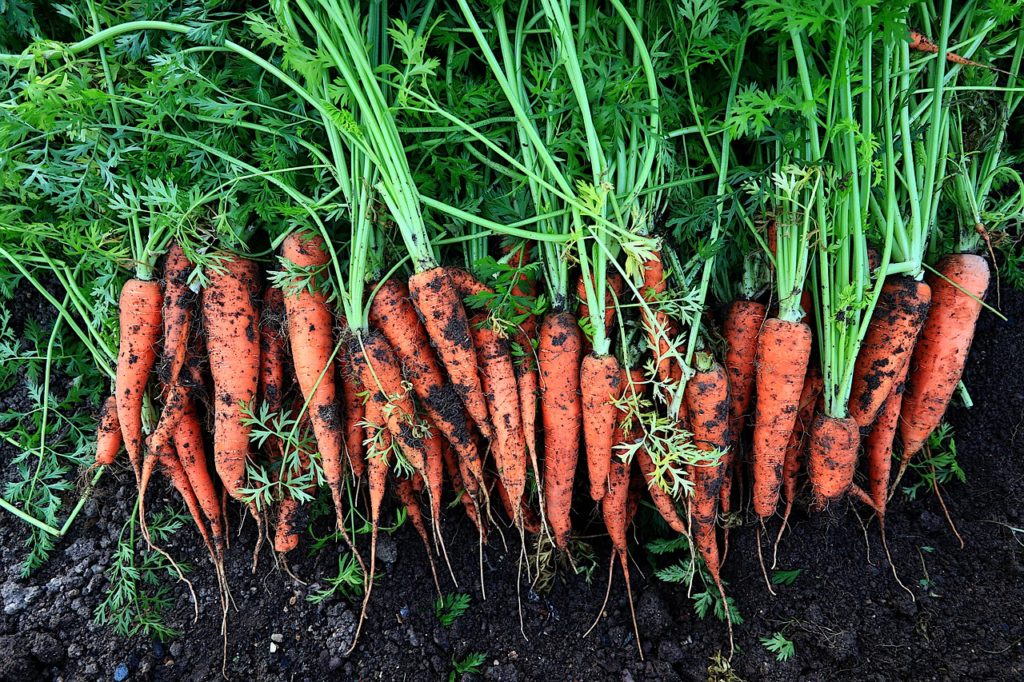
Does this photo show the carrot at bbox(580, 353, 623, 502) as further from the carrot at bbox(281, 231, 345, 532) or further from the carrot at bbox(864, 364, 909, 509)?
the carrot at bbox(864, 364, 909, 509)

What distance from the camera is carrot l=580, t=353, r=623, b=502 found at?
210 centimetres

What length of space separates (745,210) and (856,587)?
139cm

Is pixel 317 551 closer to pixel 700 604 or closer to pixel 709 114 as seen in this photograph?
pixel 700 604

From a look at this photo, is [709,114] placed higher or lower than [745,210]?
higher

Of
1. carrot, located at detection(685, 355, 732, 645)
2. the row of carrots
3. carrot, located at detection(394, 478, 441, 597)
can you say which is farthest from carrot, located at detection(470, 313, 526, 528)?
carrot, located at detection(685, 355, 732, 645)

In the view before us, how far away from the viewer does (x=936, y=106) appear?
1.98 m

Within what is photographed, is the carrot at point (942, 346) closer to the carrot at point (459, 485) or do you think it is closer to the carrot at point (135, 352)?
the carrot at point (459, 485)

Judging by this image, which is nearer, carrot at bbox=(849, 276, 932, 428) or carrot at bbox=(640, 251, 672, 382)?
carrot at bbox=(640, 251, 672, 382)

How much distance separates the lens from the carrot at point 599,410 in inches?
82.8

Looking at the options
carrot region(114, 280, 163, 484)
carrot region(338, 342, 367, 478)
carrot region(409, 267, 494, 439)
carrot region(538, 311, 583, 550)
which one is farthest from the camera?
carrot region(338, 342, 367, 478)

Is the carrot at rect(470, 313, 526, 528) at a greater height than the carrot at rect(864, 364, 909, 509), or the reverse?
the carrot at rect(470, 313, 526, 528)

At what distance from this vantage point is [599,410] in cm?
218

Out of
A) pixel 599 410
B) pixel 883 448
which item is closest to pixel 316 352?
pixel 599 410

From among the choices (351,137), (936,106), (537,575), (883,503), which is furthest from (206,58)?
(883,503)
